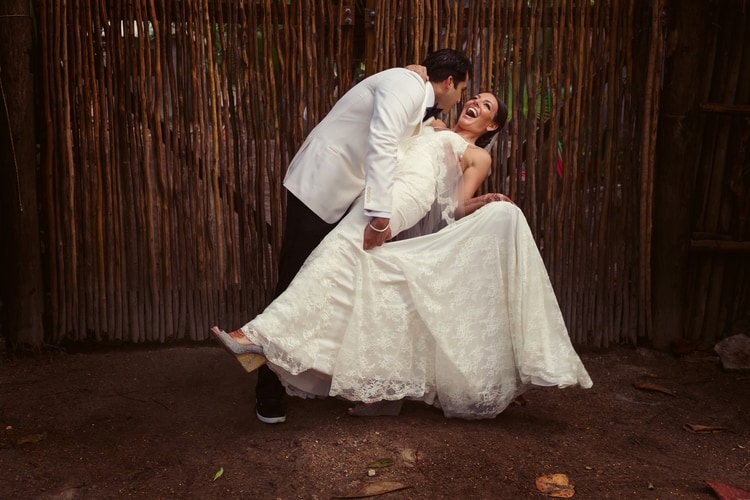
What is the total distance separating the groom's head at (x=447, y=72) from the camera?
3.14 meters

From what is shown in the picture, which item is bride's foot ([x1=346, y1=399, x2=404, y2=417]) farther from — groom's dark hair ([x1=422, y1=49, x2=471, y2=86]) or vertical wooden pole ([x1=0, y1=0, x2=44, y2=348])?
vertical wooden pole ([x1=0, y1=0, x2=44, y2=348])

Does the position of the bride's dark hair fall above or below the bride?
above

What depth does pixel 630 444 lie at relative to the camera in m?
2.95

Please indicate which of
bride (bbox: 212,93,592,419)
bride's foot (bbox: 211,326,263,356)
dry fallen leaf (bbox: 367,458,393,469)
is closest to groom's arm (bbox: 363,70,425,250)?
bride (bbox: 212,93,592,419)

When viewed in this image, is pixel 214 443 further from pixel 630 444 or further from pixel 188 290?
pixel 630 444

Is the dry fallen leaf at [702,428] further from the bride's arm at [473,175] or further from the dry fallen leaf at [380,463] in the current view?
the dry fallen leaf at [380,463]

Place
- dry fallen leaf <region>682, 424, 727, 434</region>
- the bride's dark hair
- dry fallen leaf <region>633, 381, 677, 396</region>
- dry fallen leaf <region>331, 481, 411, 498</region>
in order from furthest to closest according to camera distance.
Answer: dry fallen leaf <region>633, 381, 677, 396</region>
the bride's dark hair
dry fallen leaf <region>682, 424, 727, 434</region>
dry fallen leaf <region>331, 481, 411, 498</region>

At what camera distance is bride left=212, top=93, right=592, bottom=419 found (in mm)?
2861

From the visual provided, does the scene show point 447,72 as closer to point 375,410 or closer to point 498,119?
point 498,119

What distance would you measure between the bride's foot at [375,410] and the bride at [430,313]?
0.22 feet

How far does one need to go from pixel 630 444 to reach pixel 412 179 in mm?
1448

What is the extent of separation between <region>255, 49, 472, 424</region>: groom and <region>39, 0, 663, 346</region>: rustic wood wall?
0.74m

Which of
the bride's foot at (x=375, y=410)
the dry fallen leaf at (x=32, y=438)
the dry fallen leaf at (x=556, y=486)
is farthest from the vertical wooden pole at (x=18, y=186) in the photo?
the dry fallen leaf at (x=556, y=486)

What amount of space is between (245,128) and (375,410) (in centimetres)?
168
